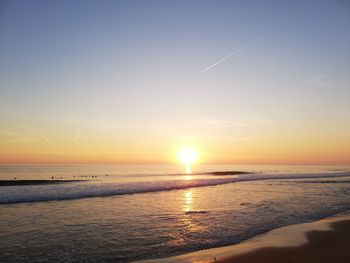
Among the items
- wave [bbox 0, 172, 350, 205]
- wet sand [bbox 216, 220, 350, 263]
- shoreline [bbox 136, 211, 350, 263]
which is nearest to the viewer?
wet sand [bbox 216, 220, 350, 263]

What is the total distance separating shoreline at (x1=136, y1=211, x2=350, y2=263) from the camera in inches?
387

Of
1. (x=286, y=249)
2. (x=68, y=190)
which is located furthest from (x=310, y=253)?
(x=68, y=190)

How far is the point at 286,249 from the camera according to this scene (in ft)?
36.0

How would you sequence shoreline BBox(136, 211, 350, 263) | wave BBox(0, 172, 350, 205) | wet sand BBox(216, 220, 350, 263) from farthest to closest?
wave BBox(0, 172, 350, 205) < shoreline BBox(136, 211, 350, 263) < wet sand BBox(216, 220, 350, 263)

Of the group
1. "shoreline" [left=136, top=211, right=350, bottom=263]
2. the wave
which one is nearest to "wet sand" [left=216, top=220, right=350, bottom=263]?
"shoreline" [left=136, top=211, right=350, bottom=263]

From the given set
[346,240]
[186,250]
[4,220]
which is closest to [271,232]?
[346,240]

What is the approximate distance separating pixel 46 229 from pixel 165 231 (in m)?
6.44

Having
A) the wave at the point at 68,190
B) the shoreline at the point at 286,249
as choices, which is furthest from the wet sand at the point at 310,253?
the wave at the point at 68,190

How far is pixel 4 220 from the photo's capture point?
17391 millimetres

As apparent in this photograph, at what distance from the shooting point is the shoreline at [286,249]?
9820 mm

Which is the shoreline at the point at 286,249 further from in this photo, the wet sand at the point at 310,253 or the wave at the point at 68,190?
the wave at the point at 68,190

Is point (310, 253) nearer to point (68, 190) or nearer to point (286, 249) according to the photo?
point (286, 249)

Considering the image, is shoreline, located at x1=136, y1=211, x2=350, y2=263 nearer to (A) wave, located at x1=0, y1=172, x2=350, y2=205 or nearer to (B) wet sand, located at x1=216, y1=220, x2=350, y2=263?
(B) wet sand, located at x1=216, y1=220, x2=350, y2=263

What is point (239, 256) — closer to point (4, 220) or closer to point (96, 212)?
point (96, 212)
